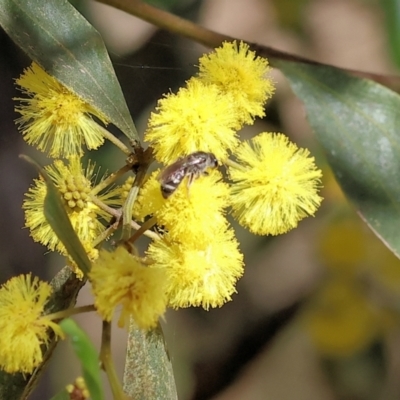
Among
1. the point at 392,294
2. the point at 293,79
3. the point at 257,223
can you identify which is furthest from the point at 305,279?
the point at 257,223

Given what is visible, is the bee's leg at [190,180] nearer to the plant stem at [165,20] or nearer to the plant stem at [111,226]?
the plant stem at [111,226]

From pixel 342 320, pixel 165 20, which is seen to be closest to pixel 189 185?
pixel 165 20

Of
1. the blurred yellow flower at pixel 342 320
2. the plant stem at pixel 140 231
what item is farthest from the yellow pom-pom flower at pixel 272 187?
the blurred yellow flower at pixel 342 320

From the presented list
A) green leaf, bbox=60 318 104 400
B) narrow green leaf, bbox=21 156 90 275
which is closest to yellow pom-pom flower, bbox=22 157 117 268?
narrow green leaf, bbox=21 156 90 275

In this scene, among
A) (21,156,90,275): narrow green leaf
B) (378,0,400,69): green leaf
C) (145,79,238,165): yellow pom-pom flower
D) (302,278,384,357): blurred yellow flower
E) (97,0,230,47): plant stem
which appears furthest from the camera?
(302,278,384,357): blurred yellow flower

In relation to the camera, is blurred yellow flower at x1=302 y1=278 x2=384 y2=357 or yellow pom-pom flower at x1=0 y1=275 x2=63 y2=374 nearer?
yellow pom-pom flower at x1=0 y1=275 x2=63 y2=374

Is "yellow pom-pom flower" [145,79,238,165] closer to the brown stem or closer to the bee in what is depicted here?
the bee

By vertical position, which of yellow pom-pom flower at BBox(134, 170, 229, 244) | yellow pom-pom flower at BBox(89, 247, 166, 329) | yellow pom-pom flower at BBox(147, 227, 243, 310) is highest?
yellow pom-pom flower at BBox(134, 170, 229, 244)

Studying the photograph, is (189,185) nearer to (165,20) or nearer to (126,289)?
(126,289)
